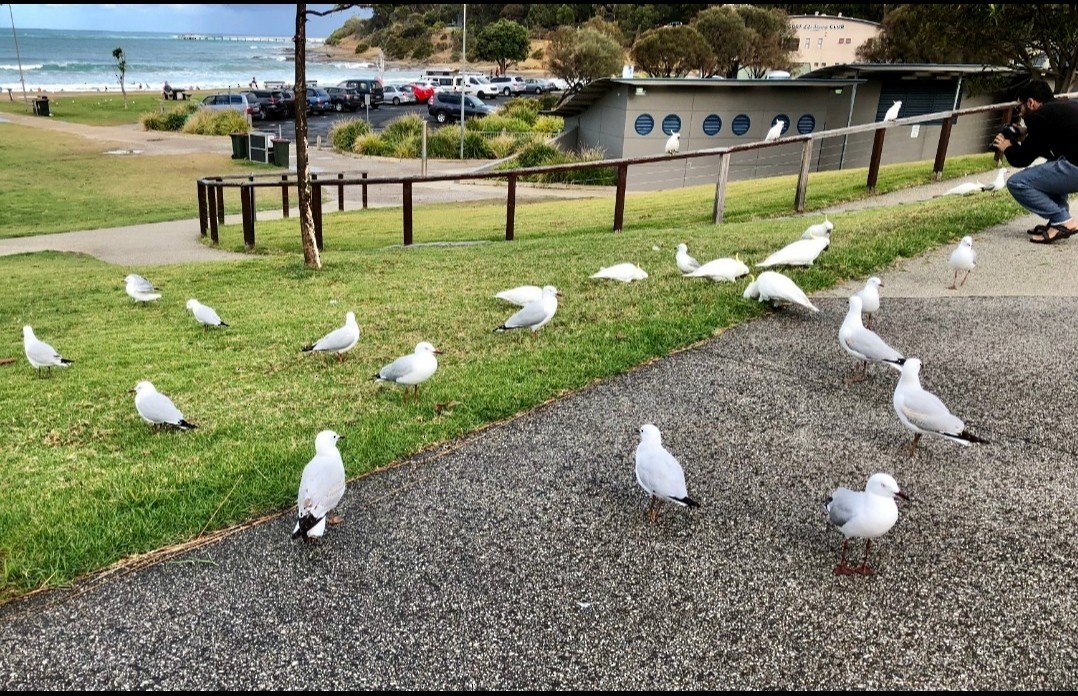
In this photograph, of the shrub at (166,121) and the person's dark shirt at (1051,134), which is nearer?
the person's dark shirt at (1051,134)

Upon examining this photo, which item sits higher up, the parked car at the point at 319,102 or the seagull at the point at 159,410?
the parked car at the point at 319,102

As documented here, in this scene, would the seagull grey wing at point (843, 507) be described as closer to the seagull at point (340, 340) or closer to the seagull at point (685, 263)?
the seagull at point (340, 340)

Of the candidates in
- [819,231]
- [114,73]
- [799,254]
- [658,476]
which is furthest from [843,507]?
[114,73]

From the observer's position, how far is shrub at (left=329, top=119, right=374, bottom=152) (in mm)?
31125

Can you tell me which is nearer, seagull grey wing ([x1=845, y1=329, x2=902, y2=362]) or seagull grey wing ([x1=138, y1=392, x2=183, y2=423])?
seagull grey wing ([x1=138, y1=392, x2=183, y2=423])

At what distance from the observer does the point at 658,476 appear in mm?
3604

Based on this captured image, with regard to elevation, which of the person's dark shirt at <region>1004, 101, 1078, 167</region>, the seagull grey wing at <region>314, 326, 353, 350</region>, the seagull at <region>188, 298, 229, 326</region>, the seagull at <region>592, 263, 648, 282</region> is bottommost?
the seagull at <region>188, 298, 229, 326</region>

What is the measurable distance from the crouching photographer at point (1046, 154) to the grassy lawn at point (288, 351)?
786 mm

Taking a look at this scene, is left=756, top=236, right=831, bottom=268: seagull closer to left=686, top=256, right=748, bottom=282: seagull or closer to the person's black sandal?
left=686, top=256, right=748, bottom=282: seagull

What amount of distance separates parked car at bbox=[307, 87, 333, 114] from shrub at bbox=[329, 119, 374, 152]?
1561 cm

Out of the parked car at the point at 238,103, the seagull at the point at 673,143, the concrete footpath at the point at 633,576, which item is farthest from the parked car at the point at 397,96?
the concrete footpath at the point at 633,576

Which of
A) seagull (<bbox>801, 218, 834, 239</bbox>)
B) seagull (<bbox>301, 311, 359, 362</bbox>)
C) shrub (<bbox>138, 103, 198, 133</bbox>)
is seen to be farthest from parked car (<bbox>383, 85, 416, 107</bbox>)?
seagull (<bbox>301, 311, 359, 362</bbox>)

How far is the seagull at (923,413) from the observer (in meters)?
3.98

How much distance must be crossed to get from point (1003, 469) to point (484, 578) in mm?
2810
